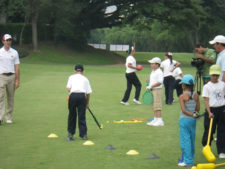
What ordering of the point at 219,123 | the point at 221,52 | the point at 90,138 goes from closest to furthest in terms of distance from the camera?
the point at 219,123 → the point at 221,52 → the point at 90,138

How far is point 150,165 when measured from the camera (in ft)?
26.3

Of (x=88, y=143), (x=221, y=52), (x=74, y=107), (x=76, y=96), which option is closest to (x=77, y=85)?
(x=76, y=96)

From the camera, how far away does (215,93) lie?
27.5 ft

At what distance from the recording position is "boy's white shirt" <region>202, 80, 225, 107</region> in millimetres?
8367

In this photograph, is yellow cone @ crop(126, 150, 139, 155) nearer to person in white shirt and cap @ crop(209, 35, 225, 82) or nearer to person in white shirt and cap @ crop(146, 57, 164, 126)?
person in white shirt and cap @ crop(209, 35, 225, 82)

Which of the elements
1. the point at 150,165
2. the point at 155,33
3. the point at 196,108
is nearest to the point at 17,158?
the point at 150,165

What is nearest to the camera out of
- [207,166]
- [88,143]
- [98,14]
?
[207,166]

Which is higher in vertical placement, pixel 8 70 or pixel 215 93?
pixel 8 70

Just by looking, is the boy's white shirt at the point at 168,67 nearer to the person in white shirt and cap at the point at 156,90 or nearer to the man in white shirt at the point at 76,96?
the person in white shirt and cap at the point at 156,90

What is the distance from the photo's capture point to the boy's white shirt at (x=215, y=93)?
329 inches

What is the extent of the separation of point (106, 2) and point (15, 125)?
43158 millimetres

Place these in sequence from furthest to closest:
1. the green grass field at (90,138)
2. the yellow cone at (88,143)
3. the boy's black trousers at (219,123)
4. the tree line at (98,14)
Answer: the tree line at (98,14) → the yellow cone at (88,143) → the boy's black trousers at (219,123) → the green grass field at (90,138)

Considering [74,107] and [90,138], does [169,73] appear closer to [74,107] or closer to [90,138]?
[90,138]

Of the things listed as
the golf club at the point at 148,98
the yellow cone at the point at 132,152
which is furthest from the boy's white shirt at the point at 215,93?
the golf club at the point at 148,98
